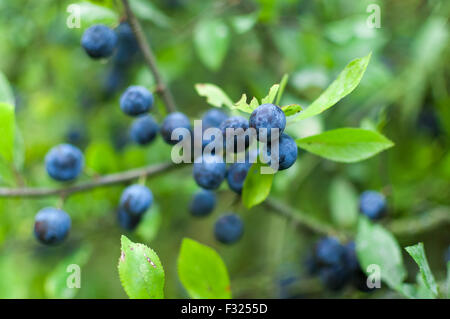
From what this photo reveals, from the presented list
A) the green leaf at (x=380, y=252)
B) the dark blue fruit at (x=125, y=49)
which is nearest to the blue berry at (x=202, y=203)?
the green leaf at (x=380, y=252)

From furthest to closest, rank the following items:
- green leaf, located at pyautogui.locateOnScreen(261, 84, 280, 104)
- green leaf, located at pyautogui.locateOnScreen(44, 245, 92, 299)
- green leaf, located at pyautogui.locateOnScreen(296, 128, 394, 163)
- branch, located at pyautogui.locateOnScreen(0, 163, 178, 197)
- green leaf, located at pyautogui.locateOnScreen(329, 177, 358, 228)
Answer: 1. green leaf, located at pyautogui.locateOnScreen(329, 177, 358, 228)
2. green leaf, located at pyautogui.locateOnScreen(44, 245, 92, 299)
3. branch, located at pyautogui.locateOnScreen(0, 163, 178, 197)
4. green leaf, located at pyautogui.locateOnScreen(296, 128, 394, 163)
5. green leaf, located at pyautogui.locateOnScreen(261, 84, 280, 104)

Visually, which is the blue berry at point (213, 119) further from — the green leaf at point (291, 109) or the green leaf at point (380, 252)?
the green leaf at point (380, 252)

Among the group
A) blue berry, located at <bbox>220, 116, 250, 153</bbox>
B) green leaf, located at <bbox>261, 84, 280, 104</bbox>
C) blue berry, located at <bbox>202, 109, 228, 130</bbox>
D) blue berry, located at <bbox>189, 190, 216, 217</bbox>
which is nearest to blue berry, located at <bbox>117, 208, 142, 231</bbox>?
blue berry, located at <bbox>189, 190, 216, 217</bbox>

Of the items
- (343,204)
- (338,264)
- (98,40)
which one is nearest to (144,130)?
(98,40)

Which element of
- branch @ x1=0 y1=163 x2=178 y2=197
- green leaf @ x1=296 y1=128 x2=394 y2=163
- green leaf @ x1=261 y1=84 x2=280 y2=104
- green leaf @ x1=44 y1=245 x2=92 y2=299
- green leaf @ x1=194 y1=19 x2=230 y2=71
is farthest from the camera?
green leaf @ x1=194 y1=19 x2=230 y2=71

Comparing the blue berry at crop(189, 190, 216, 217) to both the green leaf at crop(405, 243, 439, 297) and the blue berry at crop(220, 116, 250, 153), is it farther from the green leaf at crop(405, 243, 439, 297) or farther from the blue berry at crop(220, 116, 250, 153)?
the green leaf at crop(405, 243, 439, 297)
